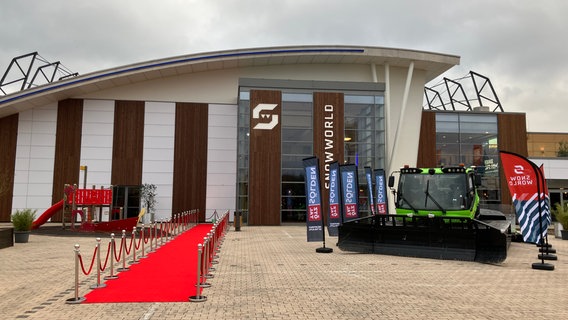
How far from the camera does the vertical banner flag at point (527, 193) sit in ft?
37.1

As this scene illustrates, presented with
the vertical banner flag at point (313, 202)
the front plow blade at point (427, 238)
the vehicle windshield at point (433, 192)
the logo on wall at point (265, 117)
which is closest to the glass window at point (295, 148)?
the logo on wall at point (265, 117)

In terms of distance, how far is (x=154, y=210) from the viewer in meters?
28.9

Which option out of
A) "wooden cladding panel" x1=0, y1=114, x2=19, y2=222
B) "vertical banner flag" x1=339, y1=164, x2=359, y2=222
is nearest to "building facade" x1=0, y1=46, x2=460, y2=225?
"wooden cladding panel" x1=0, y1=114, x2=19, y2=222

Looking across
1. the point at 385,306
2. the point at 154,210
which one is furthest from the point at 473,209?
the point at 154,210

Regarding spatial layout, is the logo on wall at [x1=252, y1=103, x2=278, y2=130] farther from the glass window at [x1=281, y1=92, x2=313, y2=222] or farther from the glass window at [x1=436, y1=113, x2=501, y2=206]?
the glass window at [x1=436, y1=113, x2=501, y2=206]

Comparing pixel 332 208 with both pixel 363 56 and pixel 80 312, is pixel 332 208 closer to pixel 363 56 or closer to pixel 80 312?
pixel 80 312

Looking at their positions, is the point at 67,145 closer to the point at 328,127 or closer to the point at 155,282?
the point at 328,127

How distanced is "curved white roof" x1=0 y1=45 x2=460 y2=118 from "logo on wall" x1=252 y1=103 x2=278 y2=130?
4.04m

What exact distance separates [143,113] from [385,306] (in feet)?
85.1

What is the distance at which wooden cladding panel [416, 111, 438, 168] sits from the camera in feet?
103

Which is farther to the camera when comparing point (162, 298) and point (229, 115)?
point (229, 115)

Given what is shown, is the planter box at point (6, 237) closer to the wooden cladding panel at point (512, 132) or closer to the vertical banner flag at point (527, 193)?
the vertical banner flag at point (527, 193)

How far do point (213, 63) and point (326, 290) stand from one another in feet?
79.0

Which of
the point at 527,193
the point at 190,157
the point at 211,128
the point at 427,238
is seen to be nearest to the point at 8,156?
the point at 190,157
